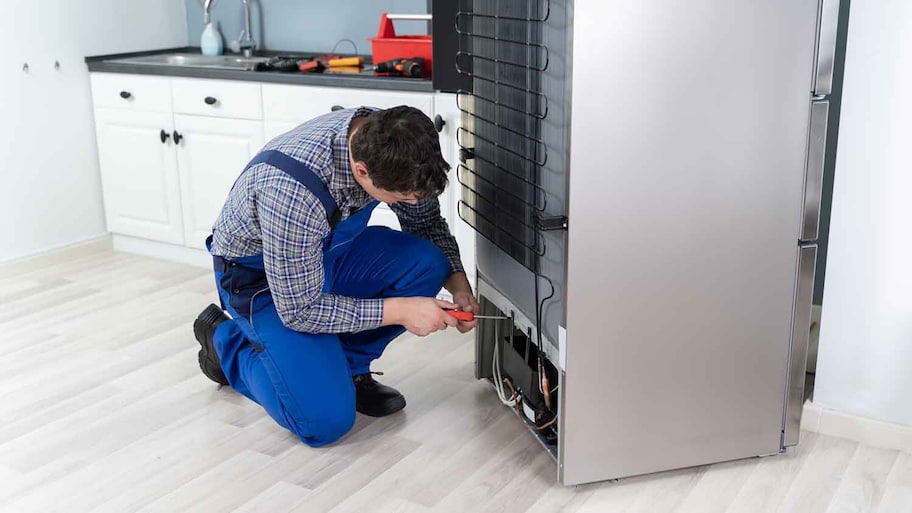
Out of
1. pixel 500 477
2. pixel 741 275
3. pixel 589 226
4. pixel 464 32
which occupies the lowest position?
pixel 500 477

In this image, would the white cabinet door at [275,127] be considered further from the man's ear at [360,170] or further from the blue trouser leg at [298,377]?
the man's ear at [360,170]

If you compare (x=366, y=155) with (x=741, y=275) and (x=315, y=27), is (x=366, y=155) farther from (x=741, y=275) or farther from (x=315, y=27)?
(x=315, y=27)

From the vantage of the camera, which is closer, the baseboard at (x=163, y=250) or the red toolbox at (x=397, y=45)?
the red toolbox at (x=397, y=45)

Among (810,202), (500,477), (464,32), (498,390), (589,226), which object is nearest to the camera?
(589,226)

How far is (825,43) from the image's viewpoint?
1794mm

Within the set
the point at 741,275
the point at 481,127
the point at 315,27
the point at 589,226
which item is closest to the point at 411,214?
the point at 481,127

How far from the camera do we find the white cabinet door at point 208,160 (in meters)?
3.23

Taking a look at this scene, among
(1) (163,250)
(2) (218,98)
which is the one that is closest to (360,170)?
(2) (218,98)

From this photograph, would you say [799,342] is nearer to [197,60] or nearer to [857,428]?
[857,428]

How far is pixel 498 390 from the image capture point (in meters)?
2.29

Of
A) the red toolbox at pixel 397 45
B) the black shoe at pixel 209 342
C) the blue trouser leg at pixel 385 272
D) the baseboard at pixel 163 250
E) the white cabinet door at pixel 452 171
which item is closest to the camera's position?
the blue trouser leg at pixel 385 272

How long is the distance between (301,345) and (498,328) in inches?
20.0

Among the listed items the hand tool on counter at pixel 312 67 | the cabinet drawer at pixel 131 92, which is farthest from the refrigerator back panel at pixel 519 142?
the cabinet drawer at pixel 131 92

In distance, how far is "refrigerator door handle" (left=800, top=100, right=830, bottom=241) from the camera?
6.01ft
